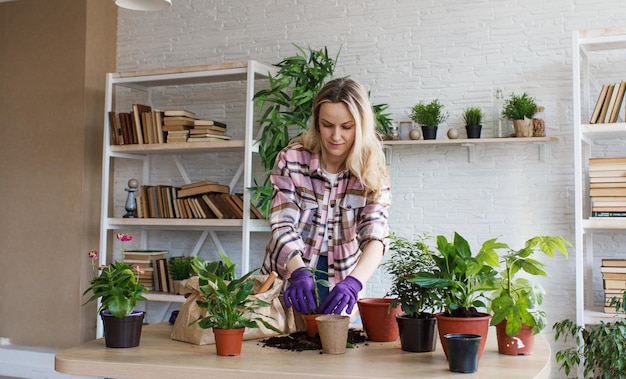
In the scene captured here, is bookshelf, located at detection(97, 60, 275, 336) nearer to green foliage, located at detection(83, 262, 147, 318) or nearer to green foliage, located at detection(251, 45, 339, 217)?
green foliage, located at detection(251, 45, 339, 217)

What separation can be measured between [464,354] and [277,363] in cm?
43

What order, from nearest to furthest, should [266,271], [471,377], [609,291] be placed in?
[471,377], [266,271], [609,291]

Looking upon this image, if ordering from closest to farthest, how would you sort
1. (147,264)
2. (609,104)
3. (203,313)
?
1. (203,313)
2. (609,104)
3. (147,264)

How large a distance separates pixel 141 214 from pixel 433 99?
2.30 m

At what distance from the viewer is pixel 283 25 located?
202 inches

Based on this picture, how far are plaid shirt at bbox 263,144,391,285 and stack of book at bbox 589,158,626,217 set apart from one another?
1.98 metres

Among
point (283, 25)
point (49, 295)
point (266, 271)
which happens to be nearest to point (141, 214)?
point (49, 295)

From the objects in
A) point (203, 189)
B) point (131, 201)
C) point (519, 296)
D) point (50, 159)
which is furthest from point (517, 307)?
point (50, 159)

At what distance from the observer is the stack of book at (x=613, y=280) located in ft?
12.4

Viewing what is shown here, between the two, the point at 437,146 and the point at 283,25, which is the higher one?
the point at 283,25

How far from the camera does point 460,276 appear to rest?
5.73 feet

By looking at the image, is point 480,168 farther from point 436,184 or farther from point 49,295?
point 49,295

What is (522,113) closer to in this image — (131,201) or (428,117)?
(428,117)

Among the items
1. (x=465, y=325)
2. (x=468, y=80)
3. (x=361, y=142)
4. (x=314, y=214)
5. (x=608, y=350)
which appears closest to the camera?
(x=465, y=325)
